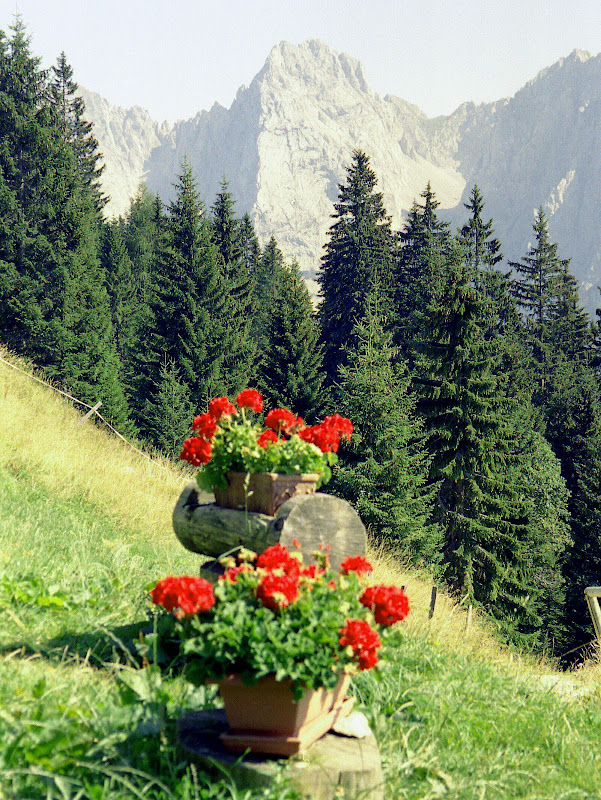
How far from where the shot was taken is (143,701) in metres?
3.04

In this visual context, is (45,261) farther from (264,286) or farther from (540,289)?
(540,289)

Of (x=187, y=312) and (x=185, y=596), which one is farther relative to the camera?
(x=187, y=312)

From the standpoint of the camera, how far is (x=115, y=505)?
8820 millimetres

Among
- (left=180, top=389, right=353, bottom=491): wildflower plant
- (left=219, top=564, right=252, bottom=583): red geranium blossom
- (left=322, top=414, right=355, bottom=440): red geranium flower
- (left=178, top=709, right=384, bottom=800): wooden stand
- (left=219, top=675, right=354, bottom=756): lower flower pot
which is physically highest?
(left=322, top=414, right=355, bottom=440): red geranium flower

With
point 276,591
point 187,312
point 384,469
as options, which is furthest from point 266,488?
point 187,312

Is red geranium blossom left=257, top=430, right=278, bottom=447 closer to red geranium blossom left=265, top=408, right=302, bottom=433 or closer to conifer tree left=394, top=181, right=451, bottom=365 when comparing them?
red geranium blossom left=265, top=408, right=302, bottom=433

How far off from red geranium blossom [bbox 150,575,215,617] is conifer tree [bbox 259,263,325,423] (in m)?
27.3

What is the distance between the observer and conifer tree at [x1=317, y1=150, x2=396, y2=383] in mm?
37906

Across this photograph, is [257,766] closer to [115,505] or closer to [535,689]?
[535,689]

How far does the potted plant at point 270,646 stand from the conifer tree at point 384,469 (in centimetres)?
1568

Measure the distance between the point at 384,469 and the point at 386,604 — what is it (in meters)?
16.5

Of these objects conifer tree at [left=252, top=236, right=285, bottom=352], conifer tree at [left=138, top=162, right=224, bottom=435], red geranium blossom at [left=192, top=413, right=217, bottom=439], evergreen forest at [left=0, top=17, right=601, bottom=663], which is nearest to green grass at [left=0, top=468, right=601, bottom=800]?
red geranium blossom at [left=192, top=413, right=217, bottom=439]

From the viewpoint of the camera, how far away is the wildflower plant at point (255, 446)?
4465mm

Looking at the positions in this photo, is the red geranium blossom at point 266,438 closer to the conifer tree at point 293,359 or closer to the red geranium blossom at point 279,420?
the red geranium blossom at point 279,420
